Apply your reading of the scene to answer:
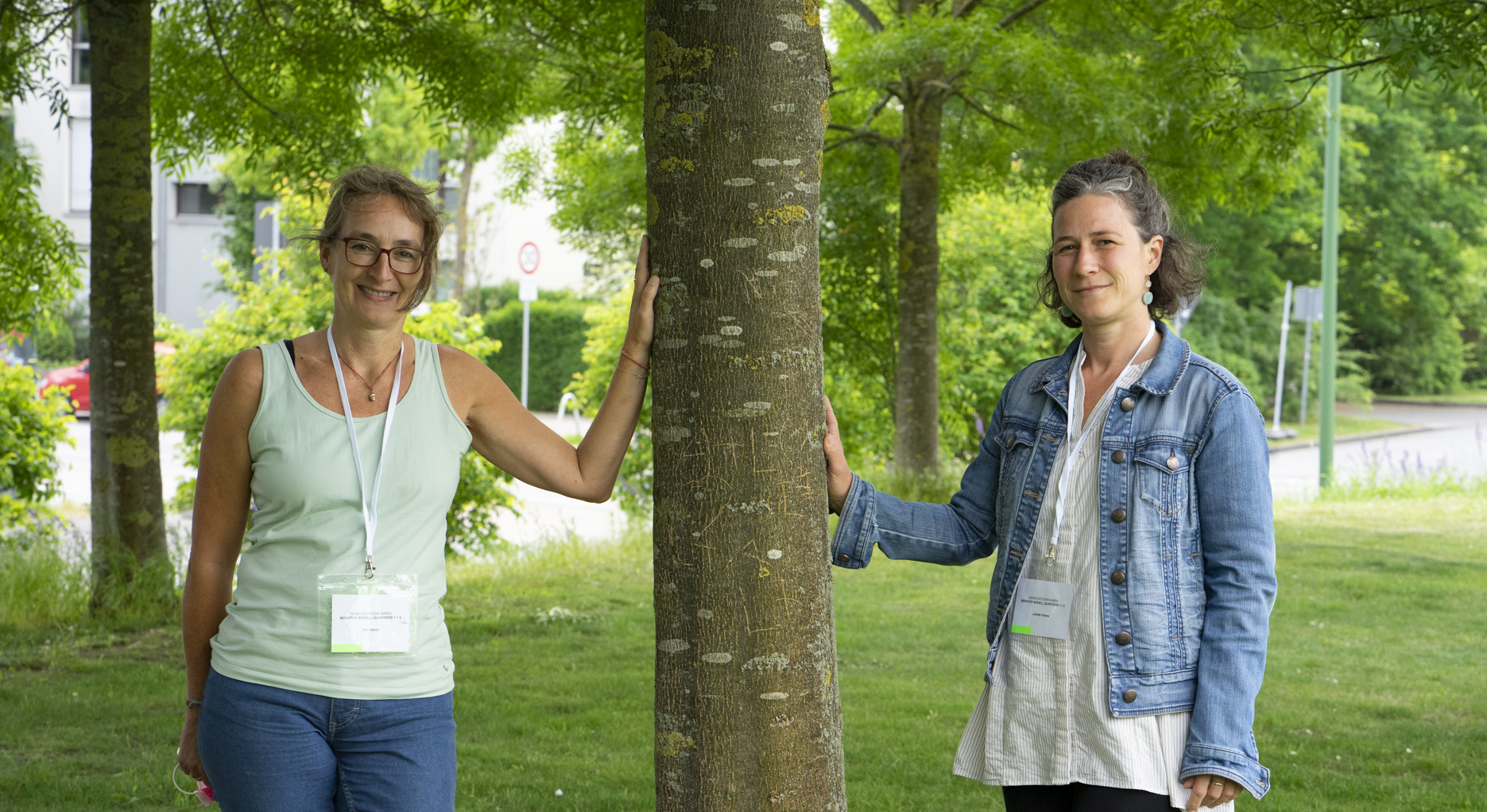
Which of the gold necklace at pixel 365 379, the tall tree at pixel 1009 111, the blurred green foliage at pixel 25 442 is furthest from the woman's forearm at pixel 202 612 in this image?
the blurred green foliage at pixel 25 442

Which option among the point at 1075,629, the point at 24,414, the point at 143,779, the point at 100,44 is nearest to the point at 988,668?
the point at 1075,629

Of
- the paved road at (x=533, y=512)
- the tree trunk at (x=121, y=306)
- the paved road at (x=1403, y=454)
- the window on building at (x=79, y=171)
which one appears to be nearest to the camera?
the tree trunk at (x=121, y=306)

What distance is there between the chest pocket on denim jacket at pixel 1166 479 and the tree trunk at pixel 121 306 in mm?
6192

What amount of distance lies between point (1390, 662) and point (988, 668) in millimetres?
5205

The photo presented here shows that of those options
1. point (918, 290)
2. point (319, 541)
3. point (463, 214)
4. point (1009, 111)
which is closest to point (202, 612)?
point (319, 541)

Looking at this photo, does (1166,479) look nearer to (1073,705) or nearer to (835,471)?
(1073,705)

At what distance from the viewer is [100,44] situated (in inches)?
276

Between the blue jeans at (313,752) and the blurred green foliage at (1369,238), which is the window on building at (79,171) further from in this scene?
the blue jeans at (313,752)

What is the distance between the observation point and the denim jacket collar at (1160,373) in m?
2.37

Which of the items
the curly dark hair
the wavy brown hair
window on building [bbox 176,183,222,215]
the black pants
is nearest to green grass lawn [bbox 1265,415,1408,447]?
the curly dark hair

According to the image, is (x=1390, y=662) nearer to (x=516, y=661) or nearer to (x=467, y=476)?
(x=516, y=661)

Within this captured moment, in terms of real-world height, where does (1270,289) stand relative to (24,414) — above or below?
above

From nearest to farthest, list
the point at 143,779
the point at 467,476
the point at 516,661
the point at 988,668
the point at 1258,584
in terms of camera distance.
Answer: the point at 1258,584
the point at 988,668
the point at 143,779
the point at 516,661
the point at 467,476

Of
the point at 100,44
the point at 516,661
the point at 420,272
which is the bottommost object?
the point at 516,661
